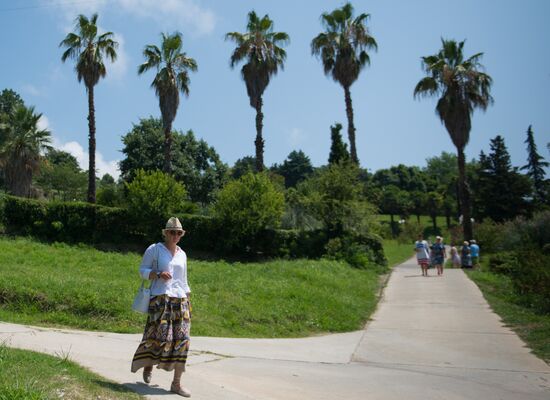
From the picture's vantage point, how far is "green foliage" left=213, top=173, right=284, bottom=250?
26.4 metres

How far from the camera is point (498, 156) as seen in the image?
56219 millimetres

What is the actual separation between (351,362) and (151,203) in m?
20.1

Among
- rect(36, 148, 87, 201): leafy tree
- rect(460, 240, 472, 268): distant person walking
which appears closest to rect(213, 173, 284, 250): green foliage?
rect(460, 240, 472, 268): distant person walking

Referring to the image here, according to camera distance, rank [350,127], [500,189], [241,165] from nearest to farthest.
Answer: [350,127] < [500,189] < [241,165]

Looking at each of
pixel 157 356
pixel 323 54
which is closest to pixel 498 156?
pixel 323 54

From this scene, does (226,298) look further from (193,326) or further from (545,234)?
(545,234)

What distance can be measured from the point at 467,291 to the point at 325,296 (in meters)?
5.40

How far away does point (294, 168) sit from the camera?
3688 inches

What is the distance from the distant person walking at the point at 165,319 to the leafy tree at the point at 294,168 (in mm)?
86908

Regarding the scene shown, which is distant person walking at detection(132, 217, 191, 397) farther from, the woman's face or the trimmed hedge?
the trimmed hedge

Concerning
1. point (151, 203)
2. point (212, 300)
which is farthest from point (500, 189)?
point (212, 300)

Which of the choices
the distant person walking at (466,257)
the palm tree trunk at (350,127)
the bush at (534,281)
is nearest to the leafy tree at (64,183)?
the palm tree trunk at (350,127)

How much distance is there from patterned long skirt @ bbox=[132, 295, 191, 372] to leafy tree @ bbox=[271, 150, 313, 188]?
8708 cm

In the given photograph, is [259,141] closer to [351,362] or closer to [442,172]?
[351,362]
